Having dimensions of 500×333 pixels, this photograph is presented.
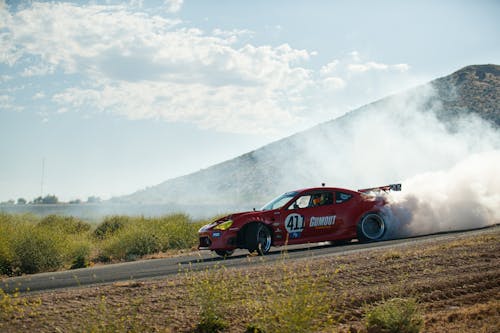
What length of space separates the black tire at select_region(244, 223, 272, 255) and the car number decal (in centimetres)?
57

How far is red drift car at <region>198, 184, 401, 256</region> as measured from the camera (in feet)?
47.6

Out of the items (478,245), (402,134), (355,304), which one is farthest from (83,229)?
(402,134)

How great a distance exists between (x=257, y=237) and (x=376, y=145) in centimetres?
7128

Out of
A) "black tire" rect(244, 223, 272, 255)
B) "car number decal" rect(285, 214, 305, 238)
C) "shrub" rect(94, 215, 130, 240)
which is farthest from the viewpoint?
"shrub" rect(94, 215, 130, 240)

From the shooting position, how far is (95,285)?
10.5m

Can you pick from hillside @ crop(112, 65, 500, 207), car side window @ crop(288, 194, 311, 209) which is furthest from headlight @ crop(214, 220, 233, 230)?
hillside @ crop(112, 65, 500, 207)

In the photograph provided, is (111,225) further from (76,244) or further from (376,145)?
(376,145)

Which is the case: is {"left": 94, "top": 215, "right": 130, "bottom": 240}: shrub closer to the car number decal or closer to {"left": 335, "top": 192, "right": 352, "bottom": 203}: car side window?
the car number decal

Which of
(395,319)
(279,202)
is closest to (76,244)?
(279,202)

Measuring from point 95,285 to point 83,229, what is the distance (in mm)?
20093

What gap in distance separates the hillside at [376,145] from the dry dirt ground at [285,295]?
168 feet

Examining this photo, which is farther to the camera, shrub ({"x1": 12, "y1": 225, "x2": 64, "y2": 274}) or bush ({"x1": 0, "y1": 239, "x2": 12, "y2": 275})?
shrub ({"x1": 12, "y1": 225, "x2": 64, "y2": 274})

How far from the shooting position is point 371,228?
645 inches

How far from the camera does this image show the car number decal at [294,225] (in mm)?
14977
